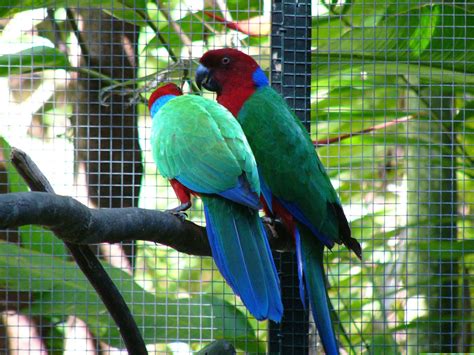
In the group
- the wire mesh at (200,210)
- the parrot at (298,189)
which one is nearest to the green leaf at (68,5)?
the wire mesh at (200,210)

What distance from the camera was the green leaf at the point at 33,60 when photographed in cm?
190

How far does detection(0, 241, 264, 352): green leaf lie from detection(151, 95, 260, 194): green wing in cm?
55

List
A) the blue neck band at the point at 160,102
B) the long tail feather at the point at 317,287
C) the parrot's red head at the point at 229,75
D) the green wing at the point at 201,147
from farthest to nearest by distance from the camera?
the parrot's red head at the point at 229,75
the blue neck band at the point at 160,102
the long tail feather at the point at 317,287
the green wing at the point at 201,147

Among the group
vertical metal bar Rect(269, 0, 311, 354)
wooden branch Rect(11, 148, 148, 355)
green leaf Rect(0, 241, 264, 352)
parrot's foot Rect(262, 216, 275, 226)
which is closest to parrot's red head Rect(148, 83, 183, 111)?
vertical metal bar Rect(269, 0, 311, 354)

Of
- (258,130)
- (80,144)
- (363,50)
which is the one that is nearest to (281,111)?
(258,130)

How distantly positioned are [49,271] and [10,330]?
37cm

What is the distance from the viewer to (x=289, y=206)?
1.56 m

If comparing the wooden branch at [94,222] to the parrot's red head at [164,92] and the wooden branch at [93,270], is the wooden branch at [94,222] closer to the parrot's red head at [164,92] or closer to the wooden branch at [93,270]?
the wooden branch at [93,270]

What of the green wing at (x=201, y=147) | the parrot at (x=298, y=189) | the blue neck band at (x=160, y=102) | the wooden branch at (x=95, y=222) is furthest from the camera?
the blue neck band at (x=160, y=102)

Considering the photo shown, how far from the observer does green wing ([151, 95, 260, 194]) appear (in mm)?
1322

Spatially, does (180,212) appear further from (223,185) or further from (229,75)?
(229,75)

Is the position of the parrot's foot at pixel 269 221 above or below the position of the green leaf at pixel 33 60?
below

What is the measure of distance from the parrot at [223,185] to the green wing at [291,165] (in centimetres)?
14

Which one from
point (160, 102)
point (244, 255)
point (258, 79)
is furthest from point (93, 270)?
point (258, 79)
